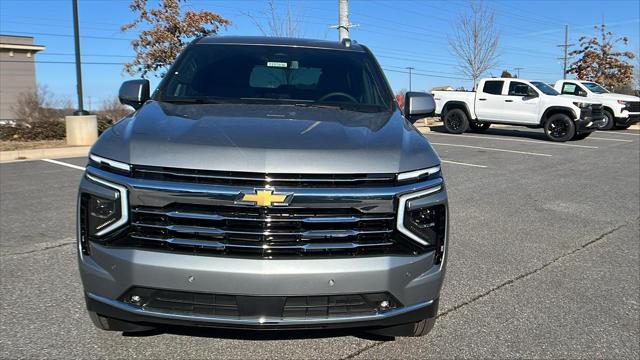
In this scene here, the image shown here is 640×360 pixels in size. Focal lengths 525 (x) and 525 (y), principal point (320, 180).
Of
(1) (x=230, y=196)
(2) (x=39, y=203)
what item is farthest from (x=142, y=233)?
(2) (x=39, y=203)

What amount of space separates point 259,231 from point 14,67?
53.7m

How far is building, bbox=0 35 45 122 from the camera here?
152 feet

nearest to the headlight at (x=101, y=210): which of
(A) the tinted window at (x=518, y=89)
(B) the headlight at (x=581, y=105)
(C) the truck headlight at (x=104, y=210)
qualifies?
(C) the truck headlight at (x=104, y=210)

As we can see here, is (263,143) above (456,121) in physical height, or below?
above

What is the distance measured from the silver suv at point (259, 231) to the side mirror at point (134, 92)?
1341 millimetres

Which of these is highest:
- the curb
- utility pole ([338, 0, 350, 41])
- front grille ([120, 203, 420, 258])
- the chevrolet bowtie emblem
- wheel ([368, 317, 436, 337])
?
utility pole ([338, 0, 350, 41])

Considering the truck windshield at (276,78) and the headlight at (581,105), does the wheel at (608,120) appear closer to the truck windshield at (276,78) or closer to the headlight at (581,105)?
the headlight at (581,105)

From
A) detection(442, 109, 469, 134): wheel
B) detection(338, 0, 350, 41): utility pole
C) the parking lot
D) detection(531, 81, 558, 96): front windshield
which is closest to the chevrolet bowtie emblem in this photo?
the parking lot

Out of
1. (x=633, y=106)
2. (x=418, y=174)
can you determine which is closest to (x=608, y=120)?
(x=633, y=106)

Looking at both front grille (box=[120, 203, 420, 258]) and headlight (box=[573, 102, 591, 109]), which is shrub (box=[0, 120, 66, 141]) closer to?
front grille (box=[120, 203, 420, 258])

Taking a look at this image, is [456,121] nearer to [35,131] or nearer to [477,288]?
[35,131]

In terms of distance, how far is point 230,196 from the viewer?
2.37 metres

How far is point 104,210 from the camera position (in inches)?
96.4

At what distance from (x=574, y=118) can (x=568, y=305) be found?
48.2 feet
